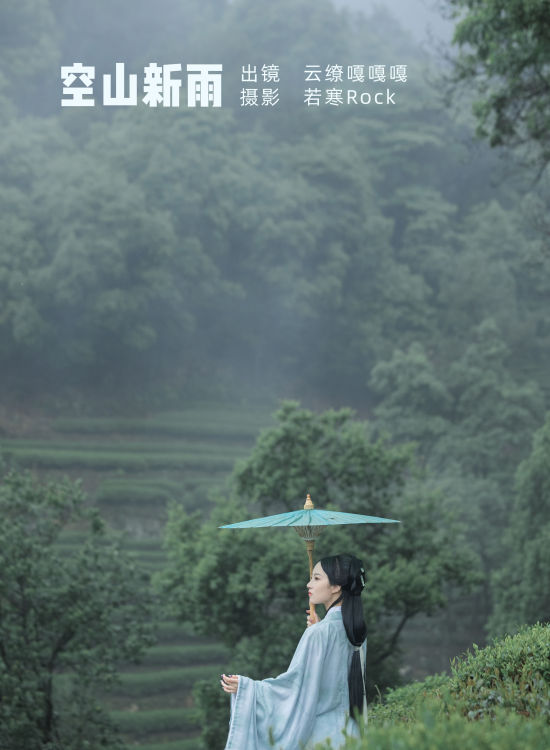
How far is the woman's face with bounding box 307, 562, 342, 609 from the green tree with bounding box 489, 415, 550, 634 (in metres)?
12.9

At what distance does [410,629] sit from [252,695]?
2257 cm

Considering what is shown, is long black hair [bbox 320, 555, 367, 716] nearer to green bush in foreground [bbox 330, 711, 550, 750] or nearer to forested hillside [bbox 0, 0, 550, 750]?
green bush in foreground [bbox 330, 711, 550, 750]

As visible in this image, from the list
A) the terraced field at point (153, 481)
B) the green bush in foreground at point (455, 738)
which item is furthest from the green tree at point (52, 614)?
the green bush in foreground at point (455, 738)

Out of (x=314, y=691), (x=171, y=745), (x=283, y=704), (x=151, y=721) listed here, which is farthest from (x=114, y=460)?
(x=314, y=691)

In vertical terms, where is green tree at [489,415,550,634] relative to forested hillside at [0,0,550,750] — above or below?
below

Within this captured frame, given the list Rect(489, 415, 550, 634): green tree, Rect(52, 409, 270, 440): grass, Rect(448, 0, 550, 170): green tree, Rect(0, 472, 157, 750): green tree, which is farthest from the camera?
Rect(52, 409, 270, 440): grass

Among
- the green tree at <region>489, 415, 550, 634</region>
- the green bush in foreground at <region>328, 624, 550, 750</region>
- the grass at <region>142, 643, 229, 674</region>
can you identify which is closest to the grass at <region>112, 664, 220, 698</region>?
the grass at <region>142, 643, 229, 674</region>

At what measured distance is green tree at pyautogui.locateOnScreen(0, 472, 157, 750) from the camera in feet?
38.3

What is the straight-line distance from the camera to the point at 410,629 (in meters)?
26.0

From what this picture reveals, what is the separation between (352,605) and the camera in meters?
4.68

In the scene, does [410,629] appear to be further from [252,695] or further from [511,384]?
[252,695]

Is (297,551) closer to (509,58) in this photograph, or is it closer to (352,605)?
(509,58)

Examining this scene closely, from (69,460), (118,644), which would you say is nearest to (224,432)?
(69,460)

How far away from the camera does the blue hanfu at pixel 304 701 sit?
4.59 meters
